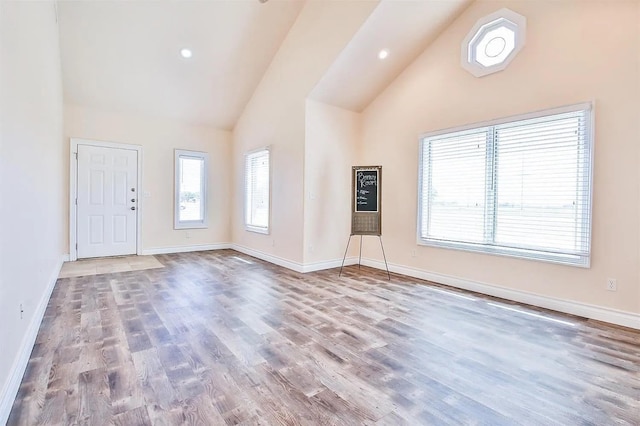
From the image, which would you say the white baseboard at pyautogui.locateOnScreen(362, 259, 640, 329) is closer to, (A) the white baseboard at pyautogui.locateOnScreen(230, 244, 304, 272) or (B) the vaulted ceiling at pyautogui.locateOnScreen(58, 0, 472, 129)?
(A) the white baseboard at pyautogui.locateOnScreen(230, 244, 304, 272)

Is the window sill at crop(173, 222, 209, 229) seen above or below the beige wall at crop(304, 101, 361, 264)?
below

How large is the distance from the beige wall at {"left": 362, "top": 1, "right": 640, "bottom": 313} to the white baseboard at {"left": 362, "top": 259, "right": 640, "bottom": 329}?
6 cm

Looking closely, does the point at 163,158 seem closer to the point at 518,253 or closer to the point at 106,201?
the point at 106,201

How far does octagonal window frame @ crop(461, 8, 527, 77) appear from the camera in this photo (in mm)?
3720

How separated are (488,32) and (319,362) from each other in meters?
4.30

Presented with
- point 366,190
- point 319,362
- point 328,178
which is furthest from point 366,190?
point 319,362

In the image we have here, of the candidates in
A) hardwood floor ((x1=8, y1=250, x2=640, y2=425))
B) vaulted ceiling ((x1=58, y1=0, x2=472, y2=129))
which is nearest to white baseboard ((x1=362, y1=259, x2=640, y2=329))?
hardwood floor ((x1=8, y1=250, x2=640, y2=425))

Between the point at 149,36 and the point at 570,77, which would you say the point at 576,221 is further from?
the point at 149,36

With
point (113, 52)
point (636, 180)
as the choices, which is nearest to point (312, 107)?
point (113, 52)

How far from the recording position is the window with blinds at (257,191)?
6.12 meters

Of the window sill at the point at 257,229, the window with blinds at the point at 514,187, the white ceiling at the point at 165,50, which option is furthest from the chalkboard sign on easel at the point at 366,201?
the white ceiling at the point at 165,50

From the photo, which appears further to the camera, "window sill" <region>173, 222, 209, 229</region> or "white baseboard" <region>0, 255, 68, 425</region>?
"window sill" <region>173, 222, 209, 229</region>

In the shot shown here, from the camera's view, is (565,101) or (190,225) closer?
(565,101)

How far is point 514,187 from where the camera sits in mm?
3842
